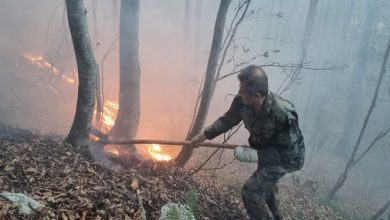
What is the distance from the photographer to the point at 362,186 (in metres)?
22.0

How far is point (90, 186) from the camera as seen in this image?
477 cm

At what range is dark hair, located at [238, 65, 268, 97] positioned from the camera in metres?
4.65

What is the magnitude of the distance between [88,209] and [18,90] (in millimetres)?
12912

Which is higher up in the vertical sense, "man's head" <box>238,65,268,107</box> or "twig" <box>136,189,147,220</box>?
"man's head" <box>238,65,268,107</box>

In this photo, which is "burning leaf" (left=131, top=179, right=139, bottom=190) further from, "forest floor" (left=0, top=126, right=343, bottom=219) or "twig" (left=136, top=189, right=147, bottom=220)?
"twig" (left=136, top=189, right=147, bottom=220)

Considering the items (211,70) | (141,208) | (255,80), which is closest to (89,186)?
(141,208)

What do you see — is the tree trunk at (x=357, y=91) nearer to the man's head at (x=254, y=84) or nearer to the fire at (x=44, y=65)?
the fire at (x=44, y=65)

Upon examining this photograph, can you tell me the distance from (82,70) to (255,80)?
3.28 m

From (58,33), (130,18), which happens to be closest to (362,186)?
(130,18)

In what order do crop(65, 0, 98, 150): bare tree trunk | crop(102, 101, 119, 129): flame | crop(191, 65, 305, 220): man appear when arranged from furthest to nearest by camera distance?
crop(102, 101, 119, 129): flame → crop(65, 0, 98, 150): bare tree trunk → crop(191, 65, 305, 220): man

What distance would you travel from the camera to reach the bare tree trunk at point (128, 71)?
958cm

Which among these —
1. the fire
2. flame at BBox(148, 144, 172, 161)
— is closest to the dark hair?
flame at BBox(148, 144, 172, 161)

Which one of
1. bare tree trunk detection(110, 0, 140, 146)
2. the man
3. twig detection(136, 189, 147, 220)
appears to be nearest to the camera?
twig detection(136, 189, 147, 220)

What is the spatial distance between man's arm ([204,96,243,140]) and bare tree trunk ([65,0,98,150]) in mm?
2332
